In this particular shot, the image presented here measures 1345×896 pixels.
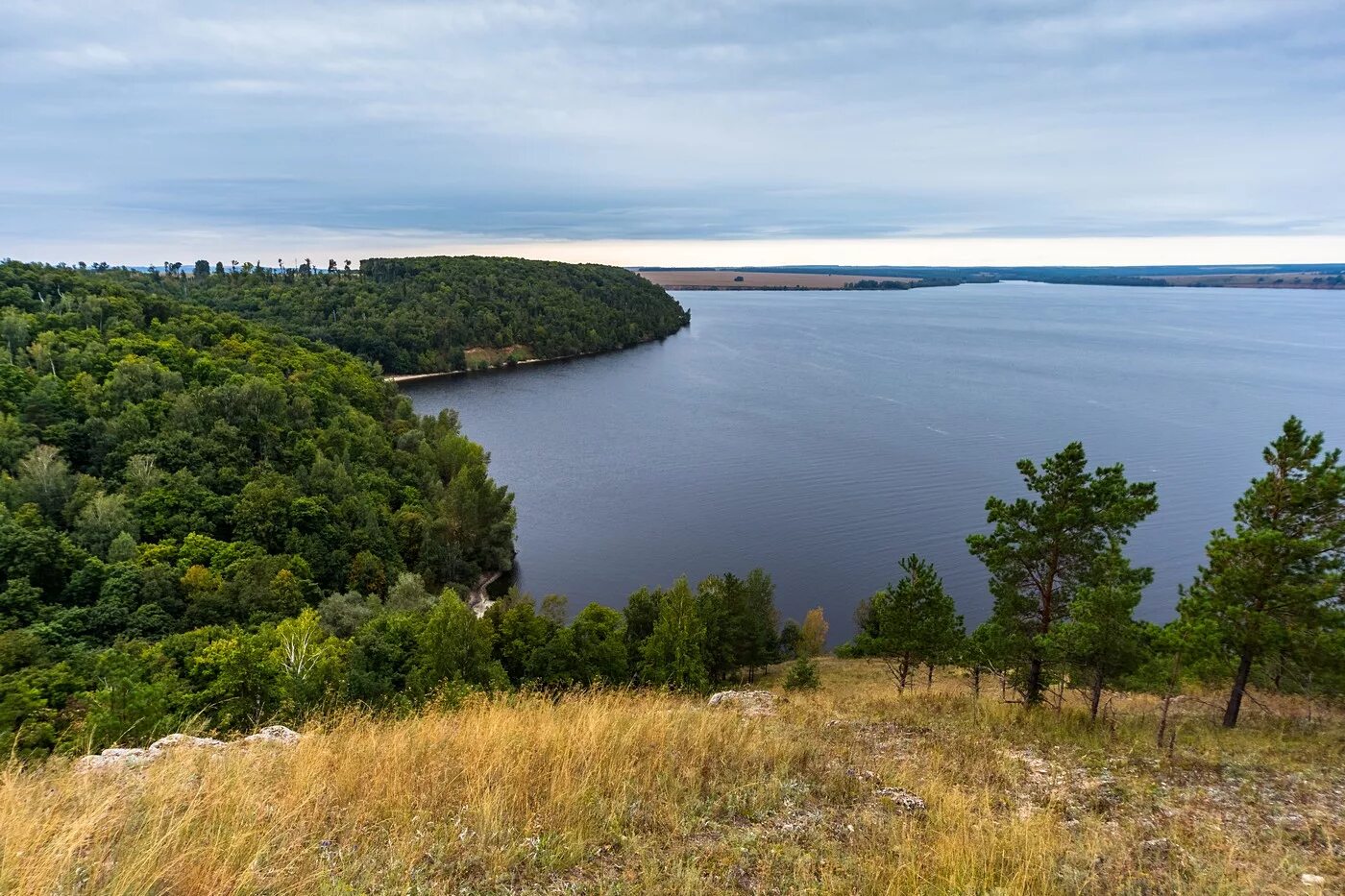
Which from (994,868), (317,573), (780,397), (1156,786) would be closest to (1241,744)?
(1156,786)

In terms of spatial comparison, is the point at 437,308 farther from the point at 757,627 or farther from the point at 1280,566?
the point at 1280,566

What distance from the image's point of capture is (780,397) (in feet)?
227

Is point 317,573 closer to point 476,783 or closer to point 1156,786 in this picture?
point 476,783

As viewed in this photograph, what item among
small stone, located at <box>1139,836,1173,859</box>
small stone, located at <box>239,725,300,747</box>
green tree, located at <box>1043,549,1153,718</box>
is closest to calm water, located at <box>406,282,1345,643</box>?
green tree, located at <box>1043,549,1153,718</box>

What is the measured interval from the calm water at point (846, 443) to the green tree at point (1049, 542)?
16.8 metres

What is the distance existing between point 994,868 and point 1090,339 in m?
128

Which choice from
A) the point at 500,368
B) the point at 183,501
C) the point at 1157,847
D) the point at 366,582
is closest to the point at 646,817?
the point at 1157,847

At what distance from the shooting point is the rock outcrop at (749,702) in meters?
8.84

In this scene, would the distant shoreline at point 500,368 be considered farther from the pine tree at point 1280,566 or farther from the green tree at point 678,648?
the pine tree at point 1280,566

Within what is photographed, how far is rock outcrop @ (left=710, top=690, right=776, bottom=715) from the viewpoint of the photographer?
884 cm

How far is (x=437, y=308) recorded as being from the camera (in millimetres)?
112188

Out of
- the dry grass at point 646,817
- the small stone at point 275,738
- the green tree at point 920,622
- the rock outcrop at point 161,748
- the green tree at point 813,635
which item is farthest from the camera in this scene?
the green tree at point 813,635

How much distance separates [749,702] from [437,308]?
11281 cm

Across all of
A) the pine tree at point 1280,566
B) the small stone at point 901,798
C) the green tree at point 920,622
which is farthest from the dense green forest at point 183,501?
the pine tree at point 1280,566
